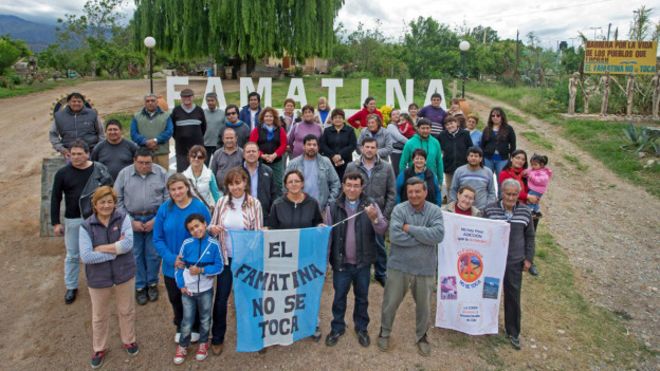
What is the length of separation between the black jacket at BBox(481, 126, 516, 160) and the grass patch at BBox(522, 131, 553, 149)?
8388 millimetres

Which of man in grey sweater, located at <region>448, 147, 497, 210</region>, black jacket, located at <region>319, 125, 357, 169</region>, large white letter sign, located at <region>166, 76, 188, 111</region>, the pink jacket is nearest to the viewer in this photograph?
man in grey sweater, located at <region>448, 147, 497, 210</region>

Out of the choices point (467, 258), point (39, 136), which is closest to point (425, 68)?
point (39, 136)

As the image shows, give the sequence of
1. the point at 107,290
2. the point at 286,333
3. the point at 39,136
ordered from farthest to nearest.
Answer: the point at 39,136, the point at 286,333, the point at 107,290

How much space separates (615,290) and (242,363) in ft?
15.1

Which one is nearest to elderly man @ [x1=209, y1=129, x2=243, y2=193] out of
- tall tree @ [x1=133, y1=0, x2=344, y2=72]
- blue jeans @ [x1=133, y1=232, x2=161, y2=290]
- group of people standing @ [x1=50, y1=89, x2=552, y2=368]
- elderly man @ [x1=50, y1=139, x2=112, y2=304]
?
group of people standing @ [x1=50, y1=89, x2=552, y2=368]

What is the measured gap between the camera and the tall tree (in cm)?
1795

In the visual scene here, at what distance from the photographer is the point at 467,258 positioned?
13.6 feet

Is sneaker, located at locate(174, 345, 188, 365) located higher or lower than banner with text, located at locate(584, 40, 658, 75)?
lower

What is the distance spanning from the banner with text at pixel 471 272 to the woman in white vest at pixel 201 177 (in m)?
2.33

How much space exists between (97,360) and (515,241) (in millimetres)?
3811

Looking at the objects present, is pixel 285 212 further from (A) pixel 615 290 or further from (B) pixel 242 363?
(A) pixel 615 290

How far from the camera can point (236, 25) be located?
58.8 feet

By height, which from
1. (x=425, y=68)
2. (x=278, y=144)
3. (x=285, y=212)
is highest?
(x=425, y=68)

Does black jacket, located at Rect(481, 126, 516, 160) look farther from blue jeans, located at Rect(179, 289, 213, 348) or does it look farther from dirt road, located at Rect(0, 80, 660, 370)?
blue jeans, located at Rect(179, 289, 213, 348)
